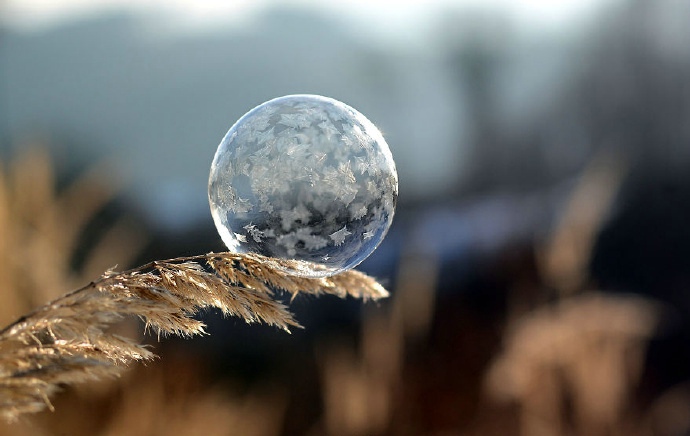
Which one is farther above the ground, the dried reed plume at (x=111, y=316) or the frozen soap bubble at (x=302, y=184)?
the frozen soap bubble at (x=302, y=184)

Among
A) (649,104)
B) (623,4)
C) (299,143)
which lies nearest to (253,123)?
(299,143)

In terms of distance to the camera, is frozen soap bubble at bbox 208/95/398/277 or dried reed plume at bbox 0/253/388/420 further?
frozen soap bubble at bbox 208/95/398/277

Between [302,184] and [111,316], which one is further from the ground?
[302,184]

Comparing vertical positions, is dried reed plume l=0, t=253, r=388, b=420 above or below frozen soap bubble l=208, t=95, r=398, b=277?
below

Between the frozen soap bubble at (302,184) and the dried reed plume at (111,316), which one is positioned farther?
the frozen soap bubble at (302,184)

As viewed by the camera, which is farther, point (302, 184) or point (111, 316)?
point (302, 184)
